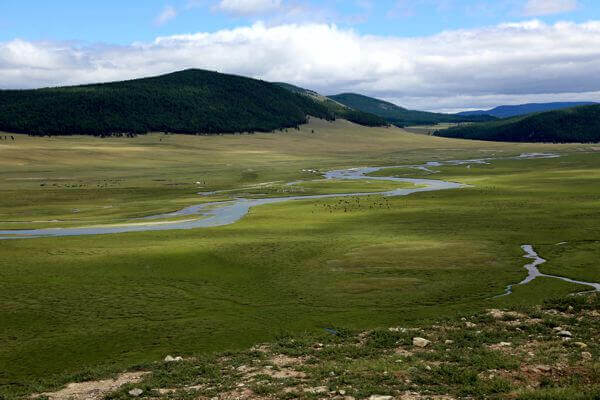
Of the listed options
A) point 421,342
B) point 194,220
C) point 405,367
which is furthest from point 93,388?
point 194,220

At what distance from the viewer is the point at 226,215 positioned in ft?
277

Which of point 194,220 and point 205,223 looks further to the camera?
point 194,220

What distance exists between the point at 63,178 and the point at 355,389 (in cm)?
14643

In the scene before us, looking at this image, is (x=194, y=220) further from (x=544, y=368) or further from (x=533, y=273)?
(x=544, y=368)

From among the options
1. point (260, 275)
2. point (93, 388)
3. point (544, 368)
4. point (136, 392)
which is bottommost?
point (260, 275)

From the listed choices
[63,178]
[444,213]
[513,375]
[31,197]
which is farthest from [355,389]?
[63,178]

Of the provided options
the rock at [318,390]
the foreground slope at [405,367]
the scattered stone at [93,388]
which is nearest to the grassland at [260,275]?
the scattered stone at [93,388]

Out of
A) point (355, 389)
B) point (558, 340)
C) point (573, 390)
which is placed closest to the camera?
point (573, 390)

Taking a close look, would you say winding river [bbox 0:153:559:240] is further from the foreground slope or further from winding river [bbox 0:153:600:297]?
the foreground slope

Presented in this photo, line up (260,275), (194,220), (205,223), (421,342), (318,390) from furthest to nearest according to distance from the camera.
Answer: (194,220)
(205,223)
(260,275)
(421,342)
(318,390)

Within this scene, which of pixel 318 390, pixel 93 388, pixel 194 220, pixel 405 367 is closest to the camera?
pixel 318 390

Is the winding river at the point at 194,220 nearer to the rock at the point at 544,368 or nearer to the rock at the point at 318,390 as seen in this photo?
the rock at the point at 318,390

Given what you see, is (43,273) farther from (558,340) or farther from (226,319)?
(558,340)

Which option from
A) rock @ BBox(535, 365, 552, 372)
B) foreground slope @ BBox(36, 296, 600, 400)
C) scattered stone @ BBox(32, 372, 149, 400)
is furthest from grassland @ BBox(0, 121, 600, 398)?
rock @ BBox(535, 365, 552, 372)
